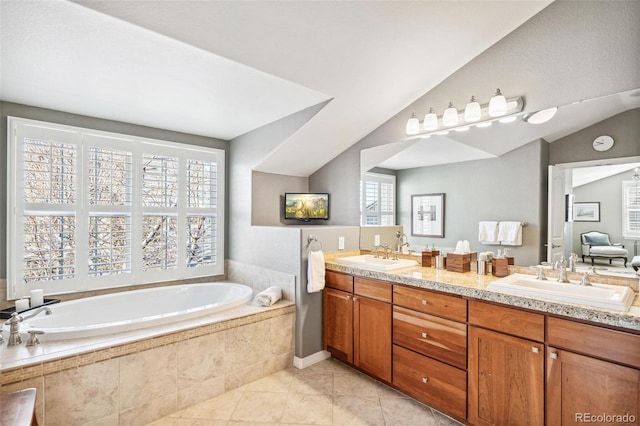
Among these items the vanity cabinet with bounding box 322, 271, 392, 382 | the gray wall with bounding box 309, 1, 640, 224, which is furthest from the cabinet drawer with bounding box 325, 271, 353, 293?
the gray wall with bounding box 309, 1, 640, 224

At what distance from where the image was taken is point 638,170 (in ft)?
6.29

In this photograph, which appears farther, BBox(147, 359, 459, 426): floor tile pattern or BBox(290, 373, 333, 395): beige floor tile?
BBox(290, 373, 333, 395): beige floor tile

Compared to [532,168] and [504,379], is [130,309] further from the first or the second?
[532,168]

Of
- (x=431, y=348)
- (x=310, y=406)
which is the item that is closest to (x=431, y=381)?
(x=431, y=348)

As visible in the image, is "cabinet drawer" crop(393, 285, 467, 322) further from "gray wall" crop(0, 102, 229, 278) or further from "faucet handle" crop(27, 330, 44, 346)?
"gray wall" crop(0, 102, 229, 278)

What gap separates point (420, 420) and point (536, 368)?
0.87 metres

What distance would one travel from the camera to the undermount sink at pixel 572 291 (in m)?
1.58

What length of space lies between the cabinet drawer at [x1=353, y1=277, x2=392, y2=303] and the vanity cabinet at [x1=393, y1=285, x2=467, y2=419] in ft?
0.25

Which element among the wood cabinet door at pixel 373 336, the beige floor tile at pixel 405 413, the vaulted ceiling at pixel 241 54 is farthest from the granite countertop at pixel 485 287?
the vaulted ceiling at pixel 241 54

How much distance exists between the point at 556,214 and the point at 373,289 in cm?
139

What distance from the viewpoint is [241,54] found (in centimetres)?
206

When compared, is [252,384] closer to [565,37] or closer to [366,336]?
[366,336]

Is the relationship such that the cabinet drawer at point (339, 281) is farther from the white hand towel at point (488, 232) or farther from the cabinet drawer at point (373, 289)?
the white hand towel at point (488, 232)

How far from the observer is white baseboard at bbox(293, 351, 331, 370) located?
9.60ft
